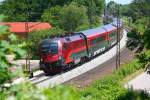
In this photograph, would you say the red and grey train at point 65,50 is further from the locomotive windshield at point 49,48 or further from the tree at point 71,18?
the tree at point 71,18

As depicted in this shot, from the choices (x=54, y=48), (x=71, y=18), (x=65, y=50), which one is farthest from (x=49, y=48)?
(x=71, y=18)

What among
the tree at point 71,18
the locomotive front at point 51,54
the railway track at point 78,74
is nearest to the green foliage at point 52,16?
the tree at point 71,18

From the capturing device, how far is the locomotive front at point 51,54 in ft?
144

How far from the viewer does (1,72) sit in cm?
314

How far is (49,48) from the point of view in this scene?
44.1 meters

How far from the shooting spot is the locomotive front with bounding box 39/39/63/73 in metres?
43.8

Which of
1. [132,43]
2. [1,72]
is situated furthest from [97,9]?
[1,72]

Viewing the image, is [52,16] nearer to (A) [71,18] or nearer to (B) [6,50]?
(A) [71,18]

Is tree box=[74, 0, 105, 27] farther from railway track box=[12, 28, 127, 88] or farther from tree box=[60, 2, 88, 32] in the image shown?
railway track box=[12, 28, 127, 88]

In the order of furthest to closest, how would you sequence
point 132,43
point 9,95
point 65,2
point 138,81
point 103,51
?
point 65,2
point 103,51
point 138,81
point 132,43
point 9,95

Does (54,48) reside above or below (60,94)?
below

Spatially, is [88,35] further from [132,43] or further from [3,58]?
[3,58]

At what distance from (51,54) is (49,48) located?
3.03ft

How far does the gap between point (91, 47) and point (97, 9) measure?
72.8 meters
